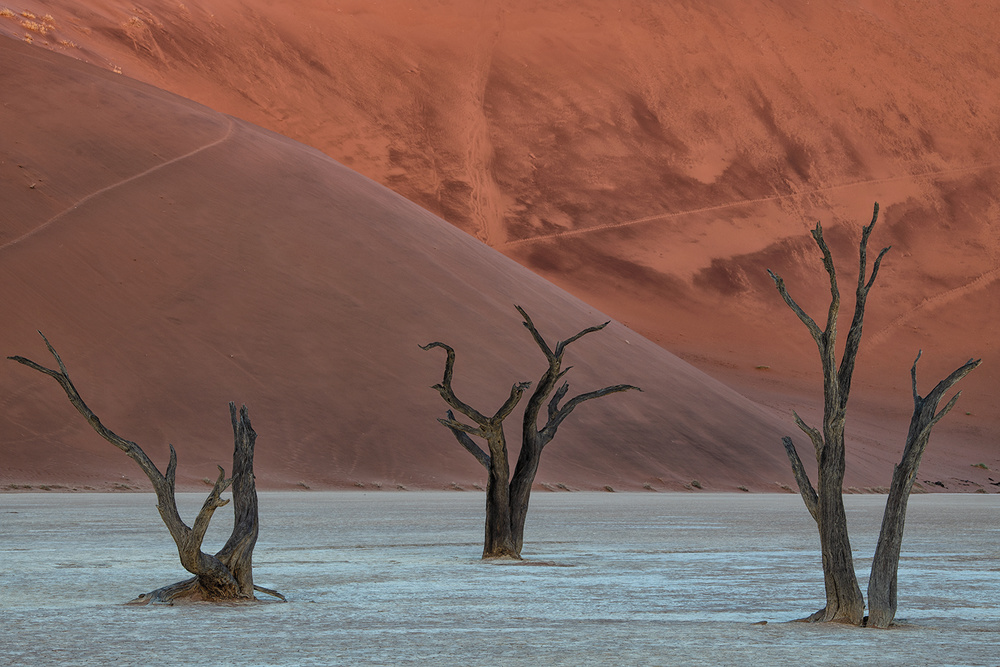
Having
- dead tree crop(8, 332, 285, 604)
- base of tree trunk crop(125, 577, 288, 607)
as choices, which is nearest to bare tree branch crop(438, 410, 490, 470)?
dead tree crop(8, 332, 285, 604)

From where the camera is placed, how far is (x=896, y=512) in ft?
26.7

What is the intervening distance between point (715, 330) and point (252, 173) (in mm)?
28289

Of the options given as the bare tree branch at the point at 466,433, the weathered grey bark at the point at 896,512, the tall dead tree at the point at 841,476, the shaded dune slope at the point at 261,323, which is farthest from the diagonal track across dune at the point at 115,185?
the weathered grey bark at the point at 896,512

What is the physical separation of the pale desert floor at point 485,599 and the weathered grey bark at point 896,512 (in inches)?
6.9

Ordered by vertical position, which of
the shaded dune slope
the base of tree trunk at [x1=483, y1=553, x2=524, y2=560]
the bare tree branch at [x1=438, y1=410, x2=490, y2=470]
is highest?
the shaded dune slope

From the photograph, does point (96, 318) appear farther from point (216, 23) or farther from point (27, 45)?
point (216, 23)

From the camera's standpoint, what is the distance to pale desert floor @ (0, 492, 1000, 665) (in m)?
7.15

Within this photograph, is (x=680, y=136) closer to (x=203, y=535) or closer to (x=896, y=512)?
(x=203, y=535)

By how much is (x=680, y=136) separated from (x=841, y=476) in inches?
2747

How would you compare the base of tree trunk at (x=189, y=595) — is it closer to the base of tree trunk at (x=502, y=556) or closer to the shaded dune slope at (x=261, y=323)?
the base of tree trunk at (x=502, y=556)

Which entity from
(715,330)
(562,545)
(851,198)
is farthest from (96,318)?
(851,198)

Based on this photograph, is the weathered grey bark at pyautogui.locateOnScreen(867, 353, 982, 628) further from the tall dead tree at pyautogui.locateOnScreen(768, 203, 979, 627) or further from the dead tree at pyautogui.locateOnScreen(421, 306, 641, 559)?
the dead tree at pyautogui.locateOnScreen(421, 306, 641, 559)

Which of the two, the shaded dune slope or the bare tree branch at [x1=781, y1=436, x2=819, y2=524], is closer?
the bare tree branch at [x1=781, y1=436, x2=819, y2=524]

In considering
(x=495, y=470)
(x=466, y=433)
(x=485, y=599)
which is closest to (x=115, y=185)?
(x=466, y=433)
